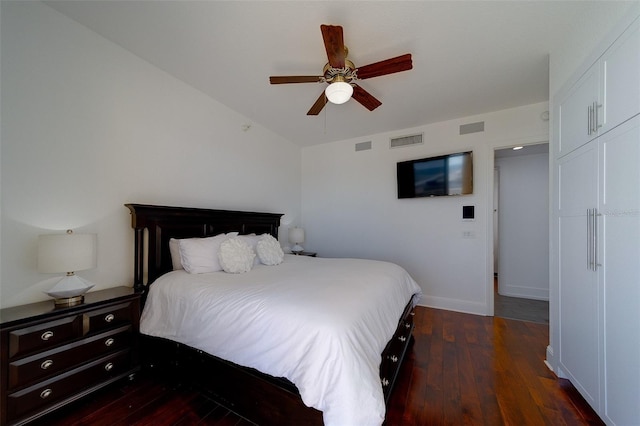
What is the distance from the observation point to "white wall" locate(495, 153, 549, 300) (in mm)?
4098

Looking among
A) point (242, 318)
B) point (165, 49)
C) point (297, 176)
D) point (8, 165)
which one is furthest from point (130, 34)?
point (297, 176)

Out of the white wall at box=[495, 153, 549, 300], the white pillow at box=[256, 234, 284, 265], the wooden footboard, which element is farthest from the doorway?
the white pillow at box=[256, 234, 284, 265]

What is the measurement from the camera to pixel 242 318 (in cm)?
150

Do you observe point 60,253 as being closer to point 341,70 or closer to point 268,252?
point 268,252

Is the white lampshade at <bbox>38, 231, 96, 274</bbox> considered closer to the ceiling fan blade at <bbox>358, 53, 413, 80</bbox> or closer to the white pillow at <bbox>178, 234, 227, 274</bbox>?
the white pillow at <bbox>178, 234, 227, 274</bbox>

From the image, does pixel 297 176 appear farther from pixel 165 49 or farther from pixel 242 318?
pixel 242 318

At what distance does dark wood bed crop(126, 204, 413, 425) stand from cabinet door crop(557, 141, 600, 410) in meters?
1.20

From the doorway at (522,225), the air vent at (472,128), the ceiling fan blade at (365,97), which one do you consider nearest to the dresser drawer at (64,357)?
the ceiling fan blade at (365,97)

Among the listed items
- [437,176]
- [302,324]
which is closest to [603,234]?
[302,324]

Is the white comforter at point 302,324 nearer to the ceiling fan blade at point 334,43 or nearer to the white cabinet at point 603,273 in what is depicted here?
the white cabinet at point 603,273

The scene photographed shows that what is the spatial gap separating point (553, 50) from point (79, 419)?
15.2ft

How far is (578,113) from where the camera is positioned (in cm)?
177

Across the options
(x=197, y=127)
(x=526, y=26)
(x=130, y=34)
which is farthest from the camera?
(x=197, y=127)

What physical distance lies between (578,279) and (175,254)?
3.40m
